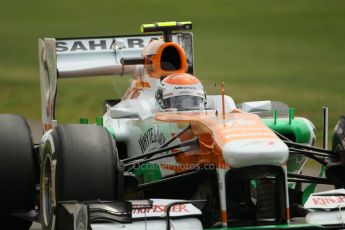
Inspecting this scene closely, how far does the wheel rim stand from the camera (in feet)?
35.0

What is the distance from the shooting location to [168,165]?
11023 mm

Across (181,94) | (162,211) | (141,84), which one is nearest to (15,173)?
(181,94)

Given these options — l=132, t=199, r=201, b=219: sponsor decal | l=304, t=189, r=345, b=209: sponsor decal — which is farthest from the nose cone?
l=304, t=189, r=345, b=209: sponsor decal

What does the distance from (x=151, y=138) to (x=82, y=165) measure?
1581 millimetres

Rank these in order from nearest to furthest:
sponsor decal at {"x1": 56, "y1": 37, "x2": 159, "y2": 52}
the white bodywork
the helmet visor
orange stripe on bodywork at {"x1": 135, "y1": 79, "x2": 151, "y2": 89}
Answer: the white bodywork < the helmet visor < orange stripe on bodywork at {"x1": 135, "y1": 79, "x2": 151, "y2": 89} < sponsor decal at {"x1": 56, "y1": 37, "x2": 159, "y2": 52}

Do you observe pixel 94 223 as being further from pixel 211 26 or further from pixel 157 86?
pixel 211 26

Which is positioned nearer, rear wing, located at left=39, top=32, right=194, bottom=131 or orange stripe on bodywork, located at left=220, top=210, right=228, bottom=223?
orange stripe on bodywork, located at left=220, top=210, right=228, bottom=223

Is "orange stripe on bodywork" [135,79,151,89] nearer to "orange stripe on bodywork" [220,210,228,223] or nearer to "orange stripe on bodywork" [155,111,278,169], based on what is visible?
"orange stripe on bodywork" [155,111,278,169]

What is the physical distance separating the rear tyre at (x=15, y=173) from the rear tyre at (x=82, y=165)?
1.21 m

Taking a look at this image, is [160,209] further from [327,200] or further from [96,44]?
[96,44]

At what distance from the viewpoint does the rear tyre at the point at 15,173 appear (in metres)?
11.4

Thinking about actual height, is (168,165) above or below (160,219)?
above

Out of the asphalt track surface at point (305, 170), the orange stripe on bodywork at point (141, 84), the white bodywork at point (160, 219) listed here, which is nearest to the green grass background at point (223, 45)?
the asphalt track surface at point (305, 170)

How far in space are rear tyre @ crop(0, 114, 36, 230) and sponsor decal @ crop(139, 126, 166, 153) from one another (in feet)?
3.65
